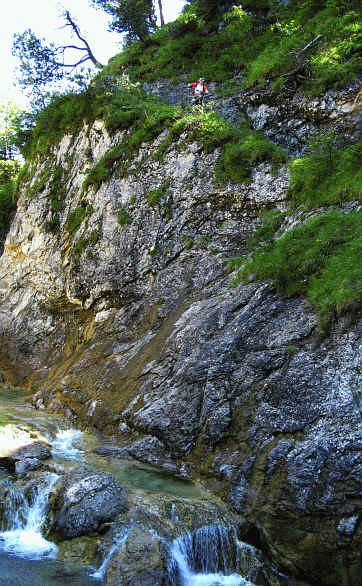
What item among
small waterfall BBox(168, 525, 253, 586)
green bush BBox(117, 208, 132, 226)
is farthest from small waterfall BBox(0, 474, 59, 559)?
green bush BBox(117, 208, 132, 226)

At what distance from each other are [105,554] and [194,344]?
17.0 feet

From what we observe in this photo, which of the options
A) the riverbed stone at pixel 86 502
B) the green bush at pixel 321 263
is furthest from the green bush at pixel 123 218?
the riverbed stone at pixel 86 502

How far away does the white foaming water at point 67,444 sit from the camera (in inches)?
372

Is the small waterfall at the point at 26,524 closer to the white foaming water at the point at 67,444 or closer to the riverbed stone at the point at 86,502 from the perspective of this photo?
the riverbed stone at the point at 86,502

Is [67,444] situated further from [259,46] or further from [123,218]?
[259,46]

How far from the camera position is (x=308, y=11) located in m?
17.1

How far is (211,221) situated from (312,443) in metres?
9.31

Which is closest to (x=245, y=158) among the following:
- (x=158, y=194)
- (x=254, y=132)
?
(x=254, y=132)

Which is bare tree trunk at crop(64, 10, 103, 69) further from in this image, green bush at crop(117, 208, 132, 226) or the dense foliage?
green bush at crop(117, 208, 132, 226)

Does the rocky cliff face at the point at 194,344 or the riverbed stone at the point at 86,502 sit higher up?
the rocky cliff face at the point at 194,344

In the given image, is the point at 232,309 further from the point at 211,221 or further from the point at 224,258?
the point at 211,221

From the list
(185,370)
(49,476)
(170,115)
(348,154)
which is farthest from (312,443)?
(170,115)

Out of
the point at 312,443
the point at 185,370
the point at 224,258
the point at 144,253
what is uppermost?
the point at 144,253

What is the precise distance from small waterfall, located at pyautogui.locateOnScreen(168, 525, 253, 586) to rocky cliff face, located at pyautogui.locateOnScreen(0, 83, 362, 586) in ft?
2.14
